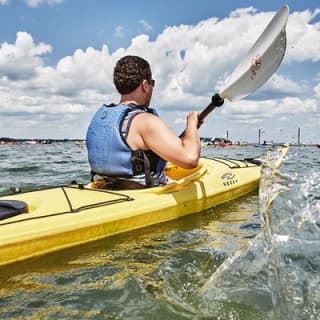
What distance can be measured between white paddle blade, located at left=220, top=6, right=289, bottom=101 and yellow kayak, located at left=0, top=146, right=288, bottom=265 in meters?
1.03

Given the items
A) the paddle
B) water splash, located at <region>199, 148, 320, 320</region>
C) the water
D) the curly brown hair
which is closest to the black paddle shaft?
the paddle

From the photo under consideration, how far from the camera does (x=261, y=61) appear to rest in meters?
5.22

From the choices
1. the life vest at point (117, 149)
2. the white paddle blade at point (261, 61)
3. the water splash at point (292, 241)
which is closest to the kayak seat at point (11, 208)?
the life vest at point (117, 149)

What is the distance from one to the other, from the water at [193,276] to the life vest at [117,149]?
0.75 metres

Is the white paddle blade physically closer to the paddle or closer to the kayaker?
the paddle

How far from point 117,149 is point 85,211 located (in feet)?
2.20

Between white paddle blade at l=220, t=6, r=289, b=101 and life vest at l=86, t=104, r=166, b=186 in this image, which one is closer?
life vest at l=86, t=104, r=166, b=186

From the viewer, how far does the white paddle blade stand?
5.09 m

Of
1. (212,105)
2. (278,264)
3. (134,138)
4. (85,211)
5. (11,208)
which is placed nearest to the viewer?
(278,264)

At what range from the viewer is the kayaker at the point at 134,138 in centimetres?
373

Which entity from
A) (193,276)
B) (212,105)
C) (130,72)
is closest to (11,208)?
(193,276)

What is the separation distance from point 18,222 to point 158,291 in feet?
4.06

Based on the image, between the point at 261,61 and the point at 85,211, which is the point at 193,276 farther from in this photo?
the point at 261,61

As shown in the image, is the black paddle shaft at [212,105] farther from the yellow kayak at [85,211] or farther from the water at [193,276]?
the water at [193,276]
